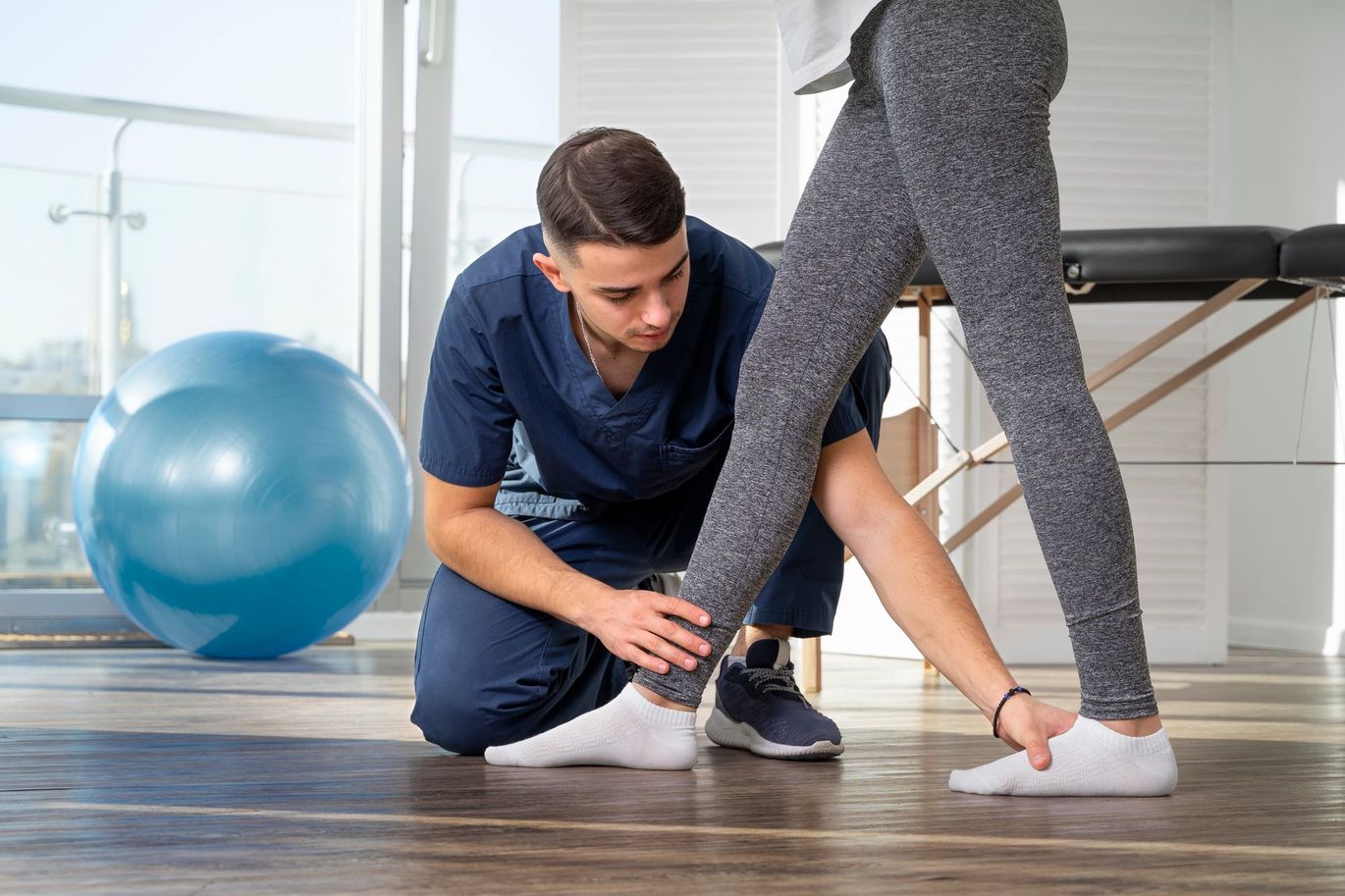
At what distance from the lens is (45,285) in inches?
130

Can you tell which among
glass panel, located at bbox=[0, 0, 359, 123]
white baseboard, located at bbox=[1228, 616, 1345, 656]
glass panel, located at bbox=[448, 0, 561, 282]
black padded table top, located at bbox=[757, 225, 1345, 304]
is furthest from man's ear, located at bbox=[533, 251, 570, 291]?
white baseboard, located at bbox=[1228, 616, 1345, 656]

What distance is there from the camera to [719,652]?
1240 millimetres

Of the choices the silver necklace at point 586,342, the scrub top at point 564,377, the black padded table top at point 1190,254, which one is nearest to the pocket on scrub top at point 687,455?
the scrub top at point 564,377

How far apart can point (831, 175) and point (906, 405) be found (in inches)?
69.2

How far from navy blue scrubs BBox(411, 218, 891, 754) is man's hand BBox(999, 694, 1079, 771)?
0.31m

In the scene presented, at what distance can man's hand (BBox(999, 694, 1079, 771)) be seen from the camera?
116cm

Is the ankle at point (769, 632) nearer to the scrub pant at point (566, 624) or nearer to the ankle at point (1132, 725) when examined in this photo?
the scrub pant at point (566, 624)

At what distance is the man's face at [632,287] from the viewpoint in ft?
4.02

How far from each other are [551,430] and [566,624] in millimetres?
213

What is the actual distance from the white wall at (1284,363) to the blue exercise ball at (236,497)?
2.18 m

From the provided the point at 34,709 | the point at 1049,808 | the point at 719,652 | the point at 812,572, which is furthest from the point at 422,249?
the point at 1049,808

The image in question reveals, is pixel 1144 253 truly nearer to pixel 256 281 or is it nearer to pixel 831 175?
pixel 831 175

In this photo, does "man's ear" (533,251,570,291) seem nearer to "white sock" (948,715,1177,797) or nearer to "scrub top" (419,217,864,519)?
"scrub top" (419,217,864,519)

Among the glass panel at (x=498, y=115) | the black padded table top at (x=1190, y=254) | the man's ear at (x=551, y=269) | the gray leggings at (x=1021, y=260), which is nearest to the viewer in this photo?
the gray leggings at (x=1021, y=260)
